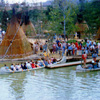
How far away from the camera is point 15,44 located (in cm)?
2836

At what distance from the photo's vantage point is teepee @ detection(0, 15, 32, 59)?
1107 inches

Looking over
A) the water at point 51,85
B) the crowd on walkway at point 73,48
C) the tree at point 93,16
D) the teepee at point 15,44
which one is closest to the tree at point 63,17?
the tree at point 93,16

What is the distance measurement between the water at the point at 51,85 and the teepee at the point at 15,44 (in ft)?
18.3

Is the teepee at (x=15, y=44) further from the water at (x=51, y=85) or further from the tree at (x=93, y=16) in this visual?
the tree at (x=93, y=16)

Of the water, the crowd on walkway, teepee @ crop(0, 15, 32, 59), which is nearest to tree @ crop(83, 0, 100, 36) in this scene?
the crowd on walkway

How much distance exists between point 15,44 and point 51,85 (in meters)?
11.3

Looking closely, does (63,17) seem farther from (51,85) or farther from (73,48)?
(51,85)

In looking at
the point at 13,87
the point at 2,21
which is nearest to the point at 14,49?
the point at 13,87

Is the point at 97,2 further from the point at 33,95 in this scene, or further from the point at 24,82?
the point at 33,95

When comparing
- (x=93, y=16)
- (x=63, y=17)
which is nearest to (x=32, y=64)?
(x=63, y=17)

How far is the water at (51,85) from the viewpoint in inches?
609

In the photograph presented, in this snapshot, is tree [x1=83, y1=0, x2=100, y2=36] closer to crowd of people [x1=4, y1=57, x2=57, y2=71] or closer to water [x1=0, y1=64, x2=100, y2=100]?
crowd of people [x1=4, y1=57, x2=57, y2=71]

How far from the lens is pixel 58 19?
36812mm

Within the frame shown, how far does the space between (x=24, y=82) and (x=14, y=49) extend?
9.46 meters
